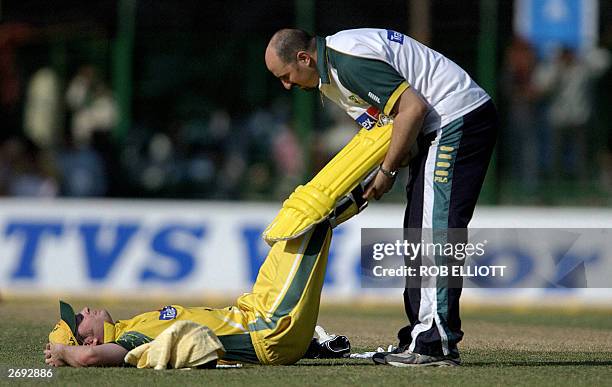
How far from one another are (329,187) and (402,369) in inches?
48.0

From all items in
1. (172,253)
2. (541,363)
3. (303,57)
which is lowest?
(172,253)

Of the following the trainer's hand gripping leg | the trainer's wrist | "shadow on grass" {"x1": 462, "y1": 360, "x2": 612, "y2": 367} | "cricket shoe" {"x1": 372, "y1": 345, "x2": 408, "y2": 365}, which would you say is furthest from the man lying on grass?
"shadow on grass" {"x1": 462, "y1": 360, "x2": 612, "y2": 367}

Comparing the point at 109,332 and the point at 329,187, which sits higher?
the point at 329,187

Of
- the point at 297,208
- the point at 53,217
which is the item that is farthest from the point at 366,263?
the point at 297,208

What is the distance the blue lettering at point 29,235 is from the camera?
16125 mm

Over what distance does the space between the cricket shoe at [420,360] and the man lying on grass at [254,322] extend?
576 mm

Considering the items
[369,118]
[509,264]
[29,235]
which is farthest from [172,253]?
[369,118]

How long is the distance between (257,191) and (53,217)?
2988 millimetres

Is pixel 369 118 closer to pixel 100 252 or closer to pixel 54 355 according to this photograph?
pixel 54 355

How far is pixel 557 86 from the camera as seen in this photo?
58.4 ft

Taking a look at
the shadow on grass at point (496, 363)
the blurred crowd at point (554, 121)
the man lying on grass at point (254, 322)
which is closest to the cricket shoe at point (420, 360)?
the shadow on grass at point (496, 363)

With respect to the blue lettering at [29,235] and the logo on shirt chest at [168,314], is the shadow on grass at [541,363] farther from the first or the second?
the blue lettering at [29,235]

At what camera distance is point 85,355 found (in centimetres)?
776

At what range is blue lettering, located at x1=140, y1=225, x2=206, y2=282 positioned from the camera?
16031mm
